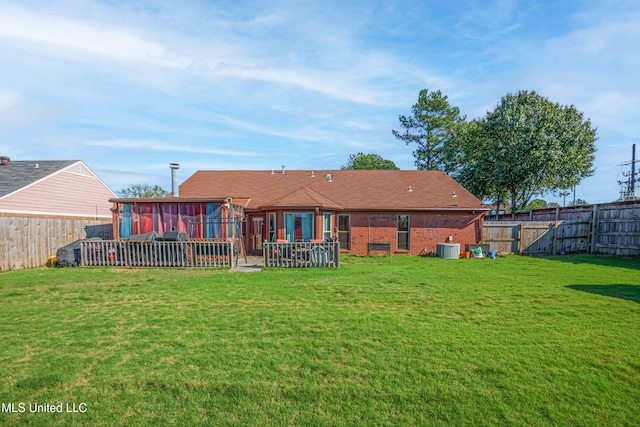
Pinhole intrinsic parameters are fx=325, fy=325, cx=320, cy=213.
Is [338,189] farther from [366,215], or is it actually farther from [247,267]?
[247,267]

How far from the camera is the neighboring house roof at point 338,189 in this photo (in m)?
18.4

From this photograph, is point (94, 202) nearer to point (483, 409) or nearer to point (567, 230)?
point (483, 409)

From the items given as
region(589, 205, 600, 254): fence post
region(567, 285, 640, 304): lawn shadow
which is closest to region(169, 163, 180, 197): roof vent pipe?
region(567, 285, 640, 304): lawn shadow

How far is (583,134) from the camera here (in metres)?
25.6

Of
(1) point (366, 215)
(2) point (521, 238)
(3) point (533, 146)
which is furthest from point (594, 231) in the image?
(1) point (366, 215)

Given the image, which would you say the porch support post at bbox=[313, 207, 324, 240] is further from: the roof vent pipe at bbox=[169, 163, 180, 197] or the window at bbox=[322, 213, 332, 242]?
the roof vent pipe at bbox=[169, 163, 180, 197]

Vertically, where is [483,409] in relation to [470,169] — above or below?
below

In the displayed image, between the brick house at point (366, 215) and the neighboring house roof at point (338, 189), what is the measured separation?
2.2 inches

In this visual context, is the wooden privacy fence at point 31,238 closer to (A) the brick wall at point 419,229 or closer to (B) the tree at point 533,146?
(A) the brick wall at point 419,229

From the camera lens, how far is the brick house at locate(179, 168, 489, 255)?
1703cm

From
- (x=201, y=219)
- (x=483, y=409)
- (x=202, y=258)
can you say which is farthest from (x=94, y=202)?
(x=483, y=409)

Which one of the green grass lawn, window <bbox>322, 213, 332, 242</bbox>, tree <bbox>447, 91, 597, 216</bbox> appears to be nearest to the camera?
the green grass lawn

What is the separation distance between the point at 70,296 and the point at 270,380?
7.34 metres

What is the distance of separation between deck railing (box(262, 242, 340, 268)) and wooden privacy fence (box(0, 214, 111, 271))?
974 centimetres
